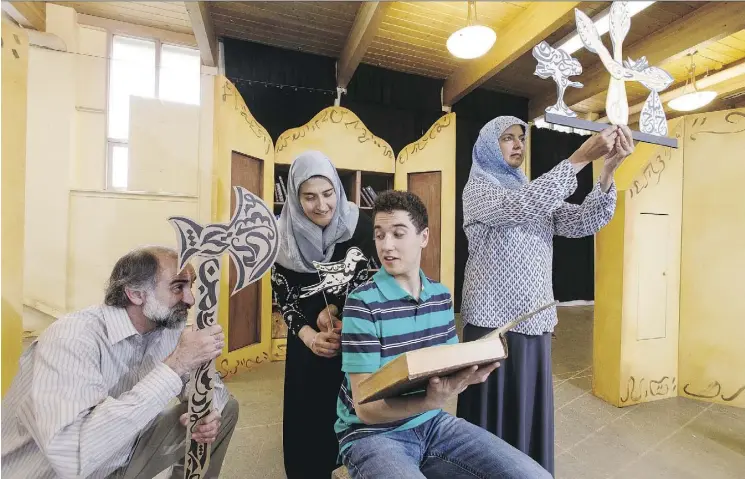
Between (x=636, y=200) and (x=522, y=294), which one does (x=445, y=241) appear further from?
(x=636, y=200)

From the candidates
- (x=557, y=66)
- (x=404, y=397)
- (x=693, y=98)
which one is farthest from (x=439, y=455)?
(x=693, y=98)

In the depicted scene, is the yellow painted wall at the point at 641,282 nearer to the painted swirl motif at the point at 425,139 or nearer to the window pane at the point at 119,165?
the painted swirl motif at the point at 425,139

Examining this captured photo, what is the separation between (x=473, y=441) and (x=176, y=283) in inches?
39.2

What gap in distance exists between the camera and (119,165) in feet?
4.42

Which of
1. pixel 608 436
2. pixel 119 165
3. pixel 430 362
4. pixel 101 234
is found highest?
pixel 119 165

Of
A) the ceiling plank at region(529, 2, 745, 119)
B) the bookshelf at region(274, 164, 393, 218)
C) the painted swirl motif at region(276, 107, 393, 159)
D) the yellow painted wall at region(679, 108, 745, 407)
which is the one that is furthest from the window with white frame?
the yellow painted wall at region(679, 108, 745, 407)

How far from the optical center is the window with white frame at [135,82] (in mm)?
1313

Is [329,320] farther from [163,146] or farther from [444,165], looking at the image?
[444,165]

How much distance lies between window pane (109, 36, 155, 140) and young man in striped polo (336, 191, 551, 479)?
1079mm

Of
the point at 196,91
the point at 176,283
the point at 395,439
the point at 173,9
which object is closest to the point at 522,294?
the point at 395,439

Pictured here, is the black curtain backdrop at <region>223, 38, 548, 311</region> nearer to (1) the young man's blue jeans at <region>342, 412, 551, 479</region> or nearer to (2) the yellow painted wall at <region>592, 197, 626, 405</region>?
(2) the yellow painted wall at <region>592, 197, 626, 405</region>

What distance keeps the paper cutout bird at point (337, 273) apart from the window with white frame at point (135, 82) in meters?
0.84

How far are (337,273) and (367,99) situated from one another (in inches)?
61.9

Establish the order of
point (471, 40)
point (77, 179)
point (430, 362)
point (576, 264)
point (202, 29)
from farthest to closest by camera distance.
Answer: point (576, 264)
point (471, 40)
point (202, 29)
point (77, 179)
point (430, 362)
